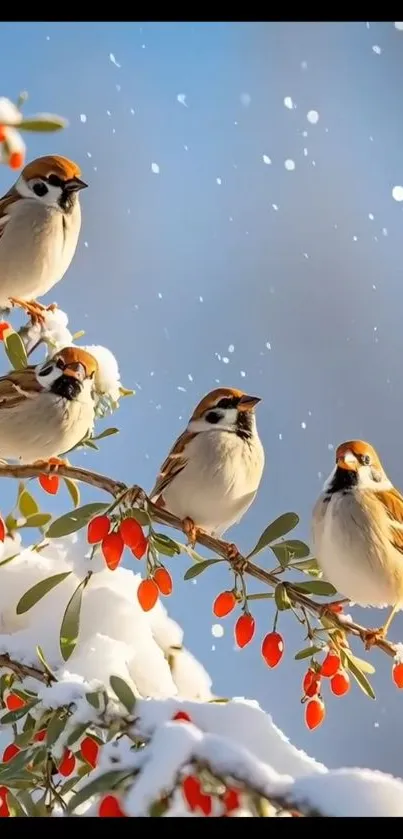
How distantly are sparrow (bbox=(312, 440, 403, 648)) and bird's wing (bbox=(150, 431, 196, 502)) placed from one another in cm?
17

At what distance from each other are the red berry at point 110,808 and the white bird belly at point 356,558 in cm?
40

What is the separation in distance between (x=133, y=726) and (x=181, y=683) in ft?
1.26

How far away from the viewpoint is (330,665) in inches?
36.7

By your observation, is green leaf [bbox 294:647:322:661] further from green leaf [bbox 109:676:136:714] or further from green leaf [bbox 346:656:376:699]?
green leaf [bbox 109:676:136:714]

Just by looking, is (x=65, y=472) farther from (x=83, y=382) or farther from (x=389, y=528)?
(x=389, y=528)

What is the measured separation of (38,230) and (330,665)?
2.02 feet

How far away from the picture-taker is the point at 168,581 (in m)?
0.92

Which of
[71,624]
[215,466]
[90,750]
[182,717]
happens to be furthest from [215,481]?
[182,717]

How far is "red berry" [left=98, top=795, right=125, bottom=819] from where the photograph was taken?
606 millimetres

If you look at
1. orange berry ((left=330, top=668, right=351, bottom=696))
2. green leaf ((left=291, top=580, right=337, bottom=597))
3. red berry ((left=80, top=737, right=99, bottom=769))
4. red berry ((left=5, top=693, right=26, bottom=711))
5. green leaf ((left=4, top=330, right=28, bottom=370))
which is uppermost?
green leaf ((left=4, top=330, right=28, bottom=370))

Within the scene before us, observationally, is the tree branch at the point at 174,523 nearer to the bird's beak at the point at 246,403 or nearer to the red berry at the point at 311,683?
the red berry at the point at 311,683

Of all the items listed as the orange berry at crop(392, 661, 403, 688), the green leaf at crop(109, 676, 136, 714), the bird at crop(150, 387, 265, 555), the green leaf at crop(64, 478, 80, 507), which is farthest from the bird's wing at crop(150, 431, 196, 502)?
the green leaf at crop(109, 676, 136, 714)

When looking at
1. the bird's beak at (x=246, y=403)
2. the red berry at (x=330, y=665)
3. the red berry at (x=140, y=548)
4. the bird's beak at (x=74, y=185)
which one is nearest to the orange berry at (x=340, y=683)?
the red berry at (x=330, y=665)

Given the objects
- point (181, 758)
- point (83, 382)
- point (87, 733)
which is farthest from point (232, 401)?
point (181, 758)
